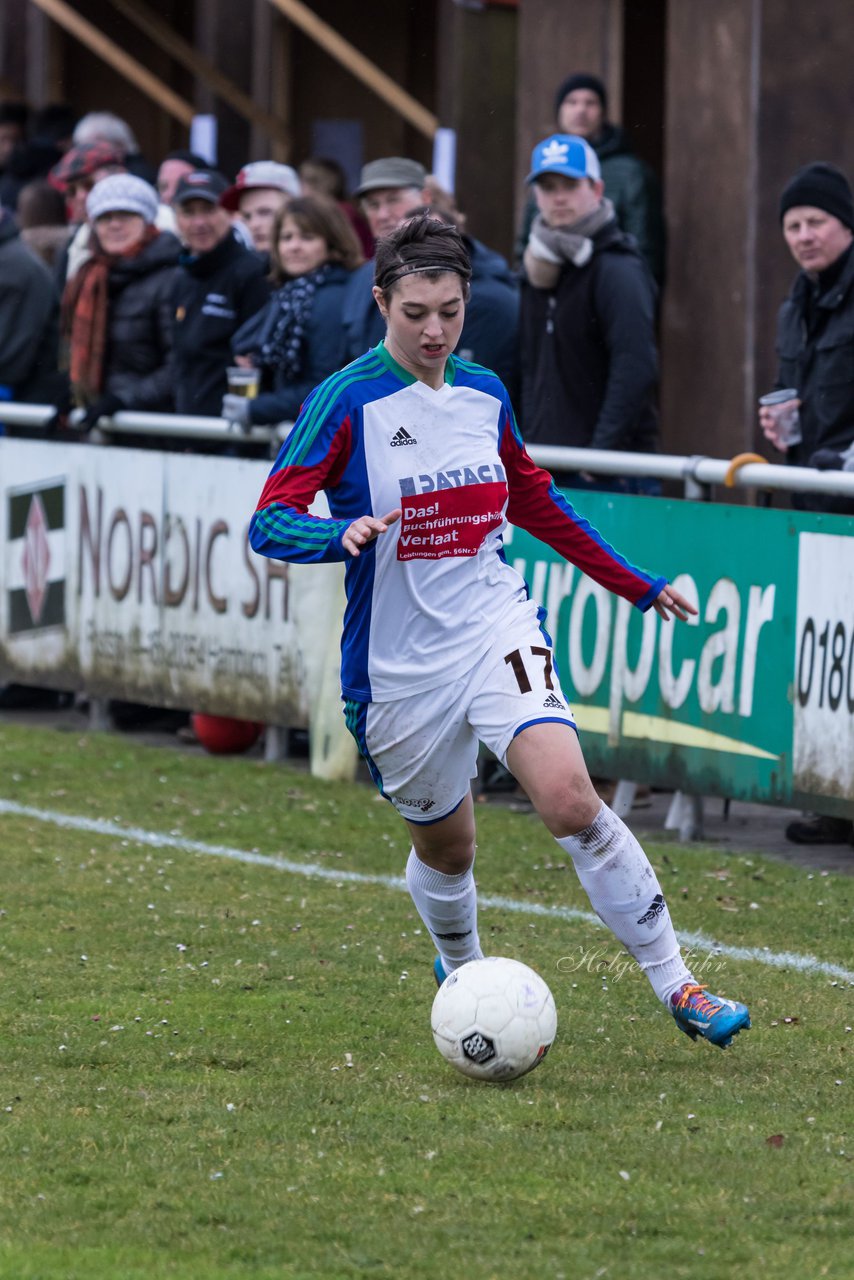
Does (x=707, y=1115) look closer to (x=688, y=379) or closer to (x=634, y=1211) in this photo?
(x=634, y=1211)

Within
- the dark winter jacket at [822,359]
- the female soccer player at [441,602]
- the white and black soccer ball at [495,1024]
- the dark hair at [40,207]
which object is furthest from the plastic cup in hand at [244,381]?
the white and black soccer ball at [495,1024]

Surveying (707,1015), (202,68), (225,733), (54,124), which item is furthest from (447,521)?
(202,68)

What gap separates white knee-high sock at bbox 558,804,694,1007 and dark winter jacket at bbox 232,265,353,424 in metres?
5.13

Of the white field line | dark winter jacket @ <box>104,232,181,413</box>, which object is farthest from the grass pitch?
dark winter jacket @ <box>104,232,181,413</box>

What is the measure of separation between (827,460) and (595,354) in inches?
60.5

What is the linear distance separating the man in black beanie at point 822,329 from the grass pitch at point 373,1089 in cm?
150

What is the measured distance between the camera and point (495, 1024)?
5.75m

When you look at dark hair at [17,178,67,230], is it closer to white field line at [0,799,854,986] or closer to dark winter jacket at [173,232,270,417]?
dark winter jacket at [173,232,270,417]

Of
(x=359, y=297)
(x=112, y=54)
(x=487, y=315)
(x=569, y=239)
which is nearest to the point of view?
(x=569, y=239)

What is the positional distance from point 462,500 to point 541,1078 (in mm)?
1454

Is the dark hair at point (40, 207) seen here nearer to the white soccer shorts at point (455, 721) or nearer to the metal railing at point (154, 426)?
the metal railing at point (154, 426)

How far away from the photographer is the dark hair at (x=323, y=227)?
35.3 ft

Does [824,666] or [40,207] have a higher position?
[40,207]

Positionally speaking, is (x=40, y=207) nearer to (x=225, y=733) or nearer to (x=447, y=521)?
(x=225, y=733)
